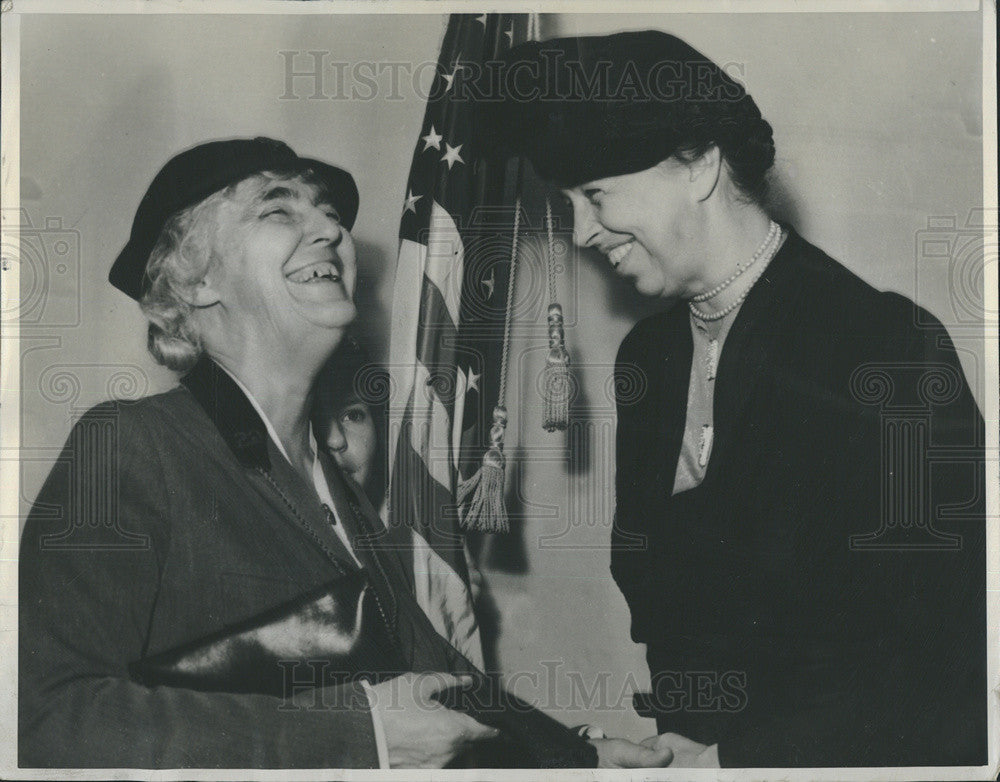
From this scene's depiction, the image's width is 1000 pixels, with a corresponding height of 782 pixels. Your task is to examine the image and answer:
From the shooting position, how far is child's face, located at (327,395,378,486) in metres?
3.01

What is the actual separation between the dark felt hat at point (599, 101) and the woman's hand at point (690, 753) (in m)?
1.70

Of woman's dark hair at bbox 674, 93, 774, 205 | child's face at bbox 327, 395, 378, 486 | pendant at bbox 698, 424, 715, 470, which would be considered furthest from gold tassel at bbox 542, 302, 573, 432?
woman's dark hair at bbox 674, 93, 774, 205

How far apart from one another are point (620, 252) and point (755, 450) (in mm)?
716

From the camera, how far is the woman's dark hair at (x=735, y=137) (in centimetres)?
302

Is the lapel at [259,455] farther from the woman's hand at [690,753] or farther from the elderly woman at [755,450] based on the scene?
the woman's hand at [690,753]

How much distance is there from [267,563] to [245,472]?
27 cm

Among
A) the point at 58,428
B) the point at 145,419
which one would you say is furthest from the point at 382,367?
the point at 58,428

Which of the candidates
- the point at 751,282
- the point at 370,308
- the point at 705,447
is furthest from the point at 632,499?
the point at 370,308

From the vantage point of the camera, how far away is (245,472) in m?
2.95

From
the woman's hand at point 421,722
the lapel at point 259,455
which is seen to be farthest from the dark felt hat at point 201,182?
the woman's hand at point 421,722

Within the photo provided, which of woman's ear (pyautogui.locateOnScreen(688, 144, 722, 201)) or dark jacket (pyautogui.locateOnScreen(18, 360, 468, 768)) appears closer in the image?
dark jacket (pyautogui.locateOnScreen(18, 360, 468, 768))

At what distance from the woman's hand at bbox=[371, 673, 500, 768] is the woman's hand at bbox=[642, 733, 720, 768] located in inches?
21.5

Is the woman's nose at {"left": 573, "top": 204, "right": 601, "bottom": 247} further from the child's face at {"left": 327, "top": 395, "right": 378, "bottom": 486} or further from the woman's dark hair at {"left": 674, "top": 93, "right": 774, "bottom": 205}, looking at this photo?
the child's face at {"left": 327, "top": 395, "right": 378, "bottom": 486}

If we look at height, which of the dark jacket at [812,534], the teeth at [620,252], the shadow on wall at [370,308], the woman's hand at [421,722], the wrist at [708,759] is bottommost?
the wrist at [708,759]
